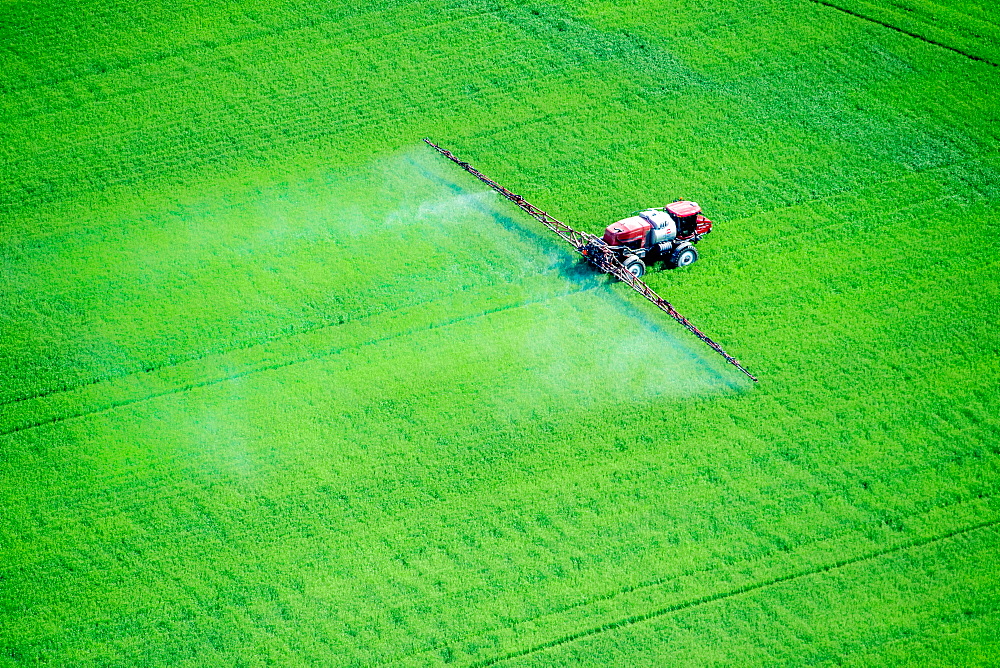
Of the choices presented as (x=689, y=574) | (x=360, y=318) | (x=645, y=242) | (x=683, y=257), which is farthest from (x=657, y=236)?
(x=689, y=574)

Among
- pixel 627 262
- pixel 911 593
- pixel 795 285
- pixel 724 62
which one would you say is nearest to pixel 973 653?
pixel 911 593

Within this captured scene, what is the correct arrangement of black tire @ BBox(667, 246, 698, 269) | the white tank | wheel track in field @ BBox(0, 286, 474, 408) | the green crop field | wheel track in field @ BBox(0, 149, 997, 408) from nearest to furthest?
the green crop field
wheel track in field @ BBox(0, 286, 474, 408)
wheel track in field @ BBox(0, 149, 997, 408)
the white tank
black tire @ BBox(667, 246, 698, 269)

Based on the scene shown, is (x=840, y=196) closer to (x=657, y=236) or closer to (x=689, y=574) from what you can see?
(x=657, y=236)

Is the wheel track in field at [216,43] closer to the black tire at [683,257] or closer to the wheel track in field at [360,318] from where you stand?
the wheel track in field at [360,318]

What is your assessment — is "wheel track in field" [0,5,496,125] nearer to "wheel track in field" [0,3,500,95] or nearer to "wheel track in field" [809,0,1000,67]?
"wheel track in field" [0,3,500,95]

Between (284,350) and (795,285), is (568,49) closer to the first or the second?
(795,285)

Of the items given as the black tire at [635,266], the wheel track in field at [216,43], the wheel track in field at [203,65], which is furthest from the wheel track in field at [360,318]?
the wheel track in field at [216,43]

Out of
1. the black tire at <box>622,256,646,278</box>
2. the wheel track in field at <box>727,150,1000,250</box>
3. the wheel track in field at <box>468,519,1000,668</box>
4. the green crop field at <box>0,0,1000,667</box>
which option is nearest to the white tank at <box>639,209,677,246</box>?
the black tire at <box>622,256,646,278</box>
